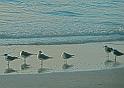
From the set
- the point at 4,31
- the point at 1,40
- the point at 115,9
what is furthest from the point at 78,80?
the point at 115,9

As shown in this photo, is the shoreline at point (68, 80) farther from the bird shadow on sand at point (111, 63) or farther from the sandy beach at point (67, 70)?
the bird shadow on sand at point (111, 63)

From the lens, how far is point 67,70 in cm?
934

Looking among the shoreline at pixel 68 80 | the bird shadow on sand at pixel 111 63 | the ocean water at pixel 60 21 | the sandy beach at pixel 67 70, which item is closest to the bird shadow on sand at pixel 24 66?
the sandy beach at pixel 67 70

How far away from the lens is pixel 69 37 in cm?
1374

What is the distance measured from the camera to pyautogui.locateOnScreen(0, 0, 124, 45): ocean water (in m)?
13.5

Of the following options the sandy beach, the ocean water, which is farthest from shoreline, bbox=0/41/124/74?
the ocean water

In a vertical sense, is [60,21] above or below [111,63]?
above

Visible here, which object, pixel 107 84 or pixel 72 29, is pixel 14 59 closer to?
pixel 107 84

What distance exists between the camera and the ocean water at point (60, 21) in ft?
44.4

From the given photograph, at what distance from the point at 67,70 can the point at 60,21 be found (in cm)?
765

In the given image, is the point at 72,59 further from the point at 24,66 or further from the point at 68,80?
the point at 68,80

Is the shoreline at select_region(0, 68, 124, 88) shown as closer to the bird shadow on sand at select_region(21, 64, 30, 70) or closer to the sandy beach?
the sandy beach

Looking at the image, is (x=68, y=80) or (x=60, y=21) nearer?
(x=68, y=80)

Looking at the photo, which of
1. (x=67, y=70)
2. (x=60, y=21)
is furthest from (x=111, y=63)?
(x=60, y=21)
